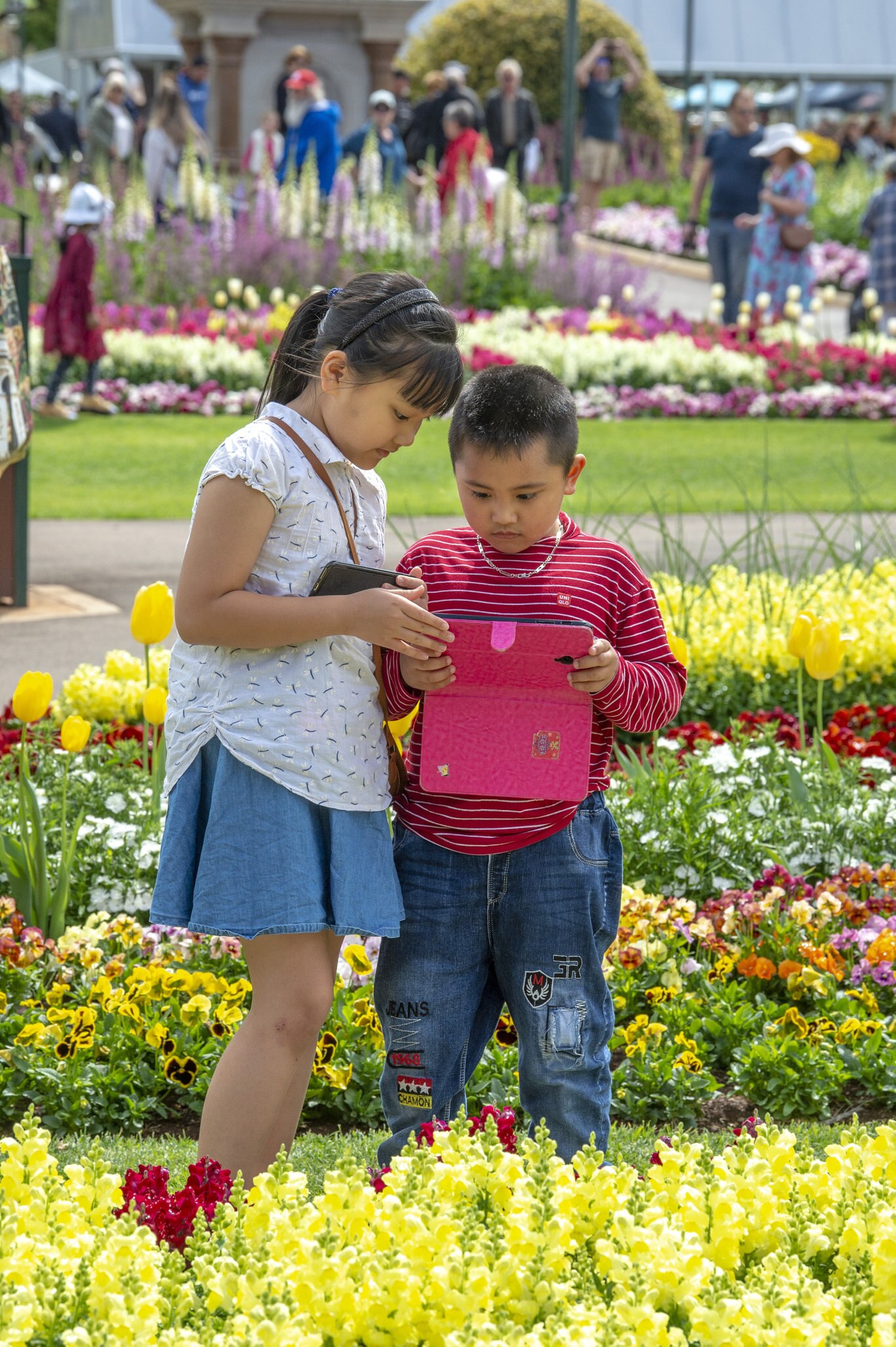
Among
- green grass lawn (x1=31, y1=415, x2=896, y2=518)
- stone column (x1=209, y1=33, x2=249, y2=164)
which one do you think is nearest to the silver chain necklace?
green grass lawn (x1=31, y1=415, x2=896, y2=518)

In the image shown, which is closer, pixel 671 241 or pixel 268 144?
pixel 268 144

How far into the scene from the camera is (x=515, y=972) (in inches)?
94.3

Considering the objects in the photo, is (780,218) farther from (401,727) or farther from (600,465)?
(401,727)

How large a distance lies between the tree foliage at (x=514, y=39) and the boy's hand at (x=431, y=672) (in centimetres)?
2950

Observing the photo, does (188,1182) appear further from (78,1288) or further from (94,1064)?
(94,1064)

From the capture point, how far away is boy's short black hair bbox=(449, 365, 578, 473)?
7.46 ft

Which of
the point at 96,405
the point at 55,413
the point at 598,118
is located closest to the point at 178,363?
the point at 96,405

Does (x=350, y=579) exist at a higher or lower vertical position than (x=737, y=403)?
higher

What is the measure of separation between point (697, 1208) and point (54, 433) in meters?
10.2

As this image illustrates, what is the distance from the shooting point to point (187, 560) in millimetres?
2342

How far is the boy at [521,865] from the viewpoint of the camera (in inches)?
92.9

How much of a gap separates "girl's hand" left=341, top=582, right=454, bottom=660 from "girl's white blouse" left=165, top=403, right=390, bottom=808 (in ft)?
0.34

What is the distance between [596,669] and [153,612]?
53.5 inches

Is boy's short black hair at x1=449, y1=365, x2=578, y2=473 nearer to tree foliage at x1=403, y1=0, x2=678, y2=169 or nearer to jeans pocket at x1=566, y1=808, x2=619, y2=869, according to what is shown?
jeans pocket at x1=566, y1=808, x2=619, y2=869
